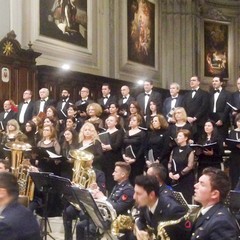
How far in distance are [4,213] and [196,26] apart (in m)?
20.9

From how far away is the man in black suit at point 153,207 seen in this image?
5.22m

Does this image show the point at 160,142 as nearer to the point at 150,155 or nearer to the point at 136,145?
the point at 150,155

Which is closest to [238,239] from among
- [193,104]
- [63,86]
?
[193,104]

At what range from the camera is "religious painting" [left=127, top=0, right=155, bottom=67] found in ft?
66.6

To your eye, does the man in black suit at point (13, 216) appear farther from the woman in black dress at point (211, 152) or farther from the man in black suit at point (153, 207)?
the woman in black dress at point (211, 152)

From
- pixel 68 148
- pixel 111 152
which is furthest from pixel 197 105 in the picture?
pixel 68 148

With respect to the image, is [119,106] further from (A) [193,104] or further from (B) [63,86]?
(B) [63,86]

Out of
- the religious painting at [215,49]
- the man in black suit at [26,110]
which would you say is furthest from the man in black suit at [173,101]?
the religious painting at [215,49]

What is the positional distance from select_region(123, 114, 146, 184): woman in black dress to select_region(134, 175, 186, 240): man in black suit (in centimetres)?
478

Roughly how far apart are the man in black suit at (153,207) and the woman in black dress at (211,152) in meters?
4.49

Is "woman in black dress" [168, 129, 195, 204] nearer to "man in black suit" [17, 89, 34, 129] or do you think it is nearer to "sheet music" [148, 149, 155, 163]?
"sheet music" [148, 149, 155, 163]

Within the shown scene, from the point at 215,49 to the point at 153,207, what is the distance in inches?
821

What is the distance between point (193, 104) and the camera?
39.8ft

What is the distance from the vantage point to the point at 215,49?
83.6 feet
